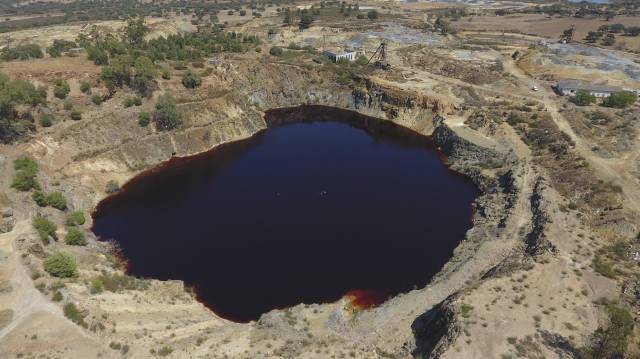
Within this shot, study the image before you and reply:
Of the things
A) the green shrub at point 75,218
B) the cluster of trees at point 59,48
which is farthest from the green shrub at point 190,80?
the green shrub at point 75,218

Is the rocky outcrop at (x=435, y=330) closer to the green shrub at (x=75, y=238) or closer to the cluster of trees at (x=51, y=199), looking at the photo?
the green shrub at (x=75, y=238)

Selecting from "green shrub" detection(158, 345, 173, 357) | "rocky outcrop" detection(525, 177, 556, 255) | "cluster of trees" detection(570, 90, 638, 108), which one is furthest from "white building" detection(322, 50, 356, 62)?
"green shrub" detection(158, 345, 173, 357)

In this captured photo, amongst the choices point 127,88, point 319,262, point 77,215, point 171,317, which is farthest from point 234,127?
point 171,317

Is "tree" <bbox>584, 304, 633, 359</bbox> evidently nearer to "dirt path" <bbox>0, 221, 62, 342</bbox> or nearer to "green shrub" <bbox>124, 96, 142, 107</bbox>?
"dirt path" <bbox>0, 221, 62, 342</bbox>

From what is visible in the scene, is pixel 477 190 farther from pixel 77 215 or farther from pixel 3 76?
pixel 3 76

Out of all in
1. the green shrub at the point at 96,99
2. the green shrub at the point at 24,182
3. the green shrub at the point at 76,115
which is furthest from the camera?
the green shrub at the point at 96,99

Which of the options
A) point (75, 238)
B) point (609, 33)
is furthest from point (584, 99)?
point (75, 238)
